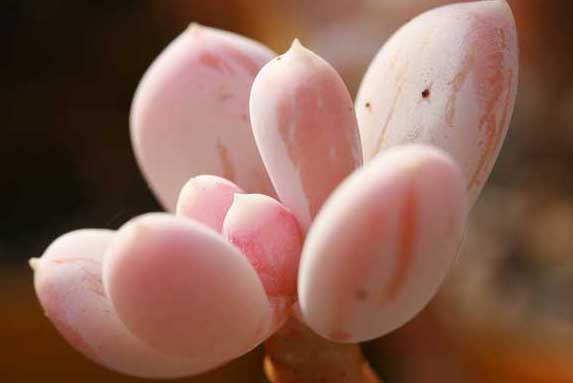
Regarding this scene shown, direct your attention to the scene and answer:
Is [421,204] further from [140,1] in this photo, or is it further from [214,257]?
[140,1]

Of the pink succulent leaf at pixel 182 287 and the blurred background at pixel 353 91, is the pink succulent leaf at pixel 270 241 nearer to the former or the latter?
the pink succulent leaf at pixel 182 287

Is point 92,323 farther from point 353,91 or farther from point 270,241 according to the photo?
point 353,91

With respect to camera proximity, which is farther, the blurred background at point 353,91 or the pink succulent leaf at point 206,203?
the blurred background at point 353,91

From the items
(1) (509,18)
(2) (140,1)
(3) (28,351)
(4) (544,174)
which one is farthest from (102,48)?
(1) (509,18)

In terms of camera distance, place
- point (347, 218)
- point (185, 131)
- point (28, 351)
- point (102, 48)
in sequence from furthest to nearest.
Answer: point (102, 48) < point (28, 351) < point (185, 131) < point (347, 218)

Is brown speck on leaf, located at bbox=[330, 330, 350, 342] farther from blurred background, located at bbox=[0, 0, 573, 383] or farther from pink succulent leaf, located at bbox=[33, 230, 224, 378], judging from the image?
blurred background, located at bbox=[0, 0, 573, 383]

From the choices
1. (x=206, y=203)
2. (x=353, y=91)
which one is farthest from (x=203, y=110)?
(x=353, y=91)

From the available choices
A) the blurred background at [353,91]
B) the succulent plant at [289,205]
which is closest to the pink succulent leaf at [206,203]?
the succulent plant at [289,205]
